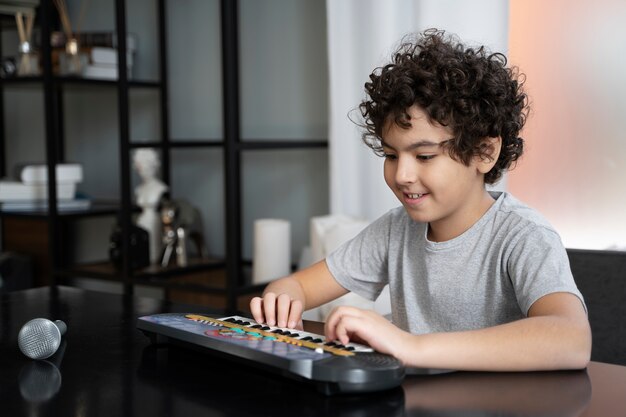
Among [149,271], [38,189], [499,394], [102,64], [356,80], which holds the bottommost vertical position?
[149,271]

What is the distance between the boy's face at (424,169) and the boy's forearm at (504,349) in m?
0.31

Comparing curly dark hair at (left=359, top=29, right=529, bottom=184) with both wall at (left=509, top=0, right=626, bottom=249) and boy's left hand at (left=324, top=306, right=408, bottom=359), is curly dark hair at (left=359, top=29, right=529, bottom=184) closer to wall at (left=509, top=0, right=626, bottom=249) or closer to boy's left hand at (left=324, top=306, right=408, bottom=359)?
boy's left hand at (left=324, top=306, right=408, bottom=359)

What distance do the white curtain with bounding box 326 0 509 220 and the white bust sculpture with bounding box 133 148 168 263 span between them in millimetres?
727

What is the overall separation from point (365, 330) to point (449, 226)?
467 millimetres

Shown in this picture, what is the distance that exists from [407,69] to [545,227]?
13.7 inches

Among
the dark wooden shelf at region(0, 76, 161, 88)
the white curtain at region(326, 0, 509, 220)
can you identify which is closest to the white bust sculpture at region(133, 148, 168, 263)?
the dark wooden shelf at region(0, 76, 161, 88)

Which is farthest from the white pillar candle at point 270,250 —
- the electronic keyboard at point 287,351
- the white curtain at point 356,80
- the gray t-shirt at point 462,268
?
the electronic keyboard at point 287,351

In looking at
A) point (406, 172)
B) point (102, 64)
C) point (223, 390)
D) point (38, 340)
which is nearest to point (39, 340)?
point (38, 340)

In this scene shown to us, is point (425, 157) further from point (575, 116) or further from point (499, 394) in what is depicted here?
point (575, 116)

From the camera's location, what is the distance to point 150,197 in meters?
2.89

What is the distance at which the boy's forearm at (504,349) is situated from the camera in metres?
0.93

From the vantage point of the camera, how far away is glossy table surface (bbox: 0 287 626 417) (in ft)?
2.69

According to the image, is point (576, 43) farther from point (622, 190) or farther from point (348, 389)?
point (348, 389)

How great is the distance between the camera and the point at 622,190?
2113 millimetres
